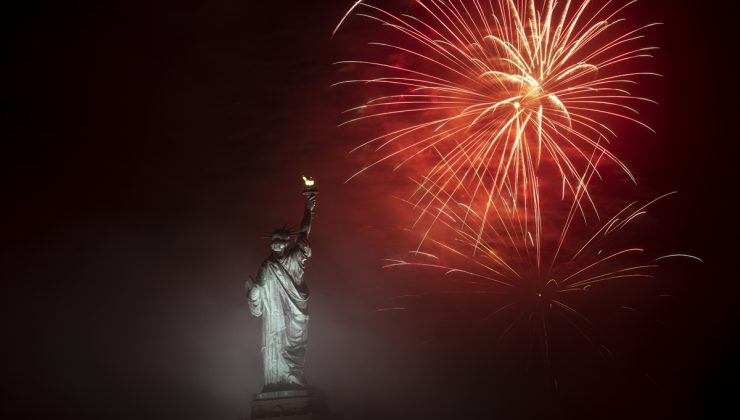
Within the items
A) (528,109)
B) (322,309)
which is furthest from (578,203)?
(322,309)

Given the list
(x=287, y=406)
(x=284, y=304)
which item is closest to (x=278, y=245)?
(x=284, y=304)

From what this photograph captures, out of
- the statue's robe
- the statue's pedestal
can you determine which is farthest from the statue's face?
the statue's pedestal

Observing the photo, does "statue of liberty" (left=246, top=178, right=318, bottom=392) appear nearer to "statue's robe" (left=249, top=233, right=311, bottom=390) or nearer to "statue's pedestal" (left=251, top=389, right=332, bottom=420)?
"statue's robe" (left=249, top=233, right=311, bottom=390)

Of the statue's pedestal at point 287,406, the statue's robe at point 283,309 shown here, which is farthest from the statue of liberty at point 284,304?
the statue's pedestal at point 287,406

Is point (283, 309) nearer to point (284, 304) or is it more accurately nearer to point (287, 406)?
point (284, 304)

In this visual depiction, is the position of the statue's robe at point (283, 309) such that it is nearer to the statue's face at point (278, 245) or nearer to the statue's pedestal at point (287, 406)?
the statue's face at point (278, 245)

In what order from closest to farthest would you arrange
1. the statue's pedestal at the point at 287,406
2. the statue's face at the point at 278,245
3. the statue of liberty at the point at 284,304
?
1. the statue's pedestal at the point at 287,406
2. the statue of liberty at the point at 284,304
3. the statue's face at the point at 278,245
